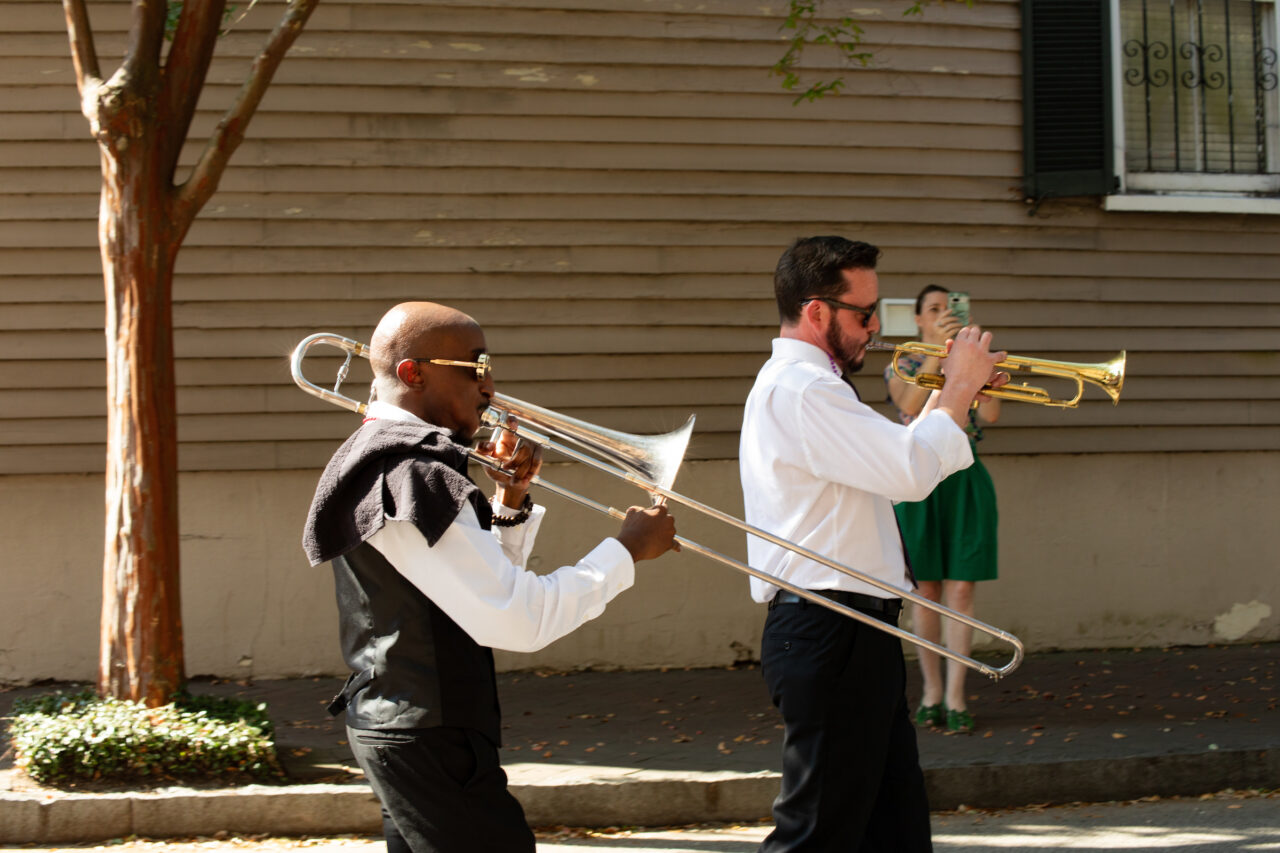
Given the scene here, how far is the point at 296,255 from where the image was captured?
716 cm

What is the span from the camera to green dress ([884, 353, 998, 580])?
5855 mm

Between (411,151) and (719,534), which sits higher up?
(411,151)

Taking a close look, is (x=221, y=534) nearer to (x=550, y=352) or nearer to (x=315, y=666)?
(x=315, y=666)

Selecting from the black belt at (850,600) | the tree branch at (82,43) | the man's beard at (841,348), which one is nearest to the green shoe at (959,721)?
the black belt at (850,600)

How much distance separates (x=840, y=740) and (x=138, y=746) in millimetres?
3214

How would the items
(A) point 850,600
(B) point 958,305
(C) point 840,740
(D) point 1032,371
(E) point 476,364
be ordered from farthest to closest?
(B) point 958,305 → (D) point 1032,371 → (A) point 850,600 → (C) point 840,740 → (E) point 476,364

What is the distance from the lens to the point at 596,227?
24.3ft

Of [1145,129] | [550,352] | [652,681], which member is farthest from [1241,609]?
[550,352]

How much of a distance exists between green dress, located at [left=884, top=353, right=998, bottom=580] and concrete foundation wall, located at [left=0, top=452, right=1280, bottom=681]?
5.47 feet

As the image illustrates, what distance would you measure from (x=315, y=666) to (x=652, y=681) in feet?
6.22

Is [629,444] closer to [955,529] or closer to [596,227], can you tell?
[955,529]

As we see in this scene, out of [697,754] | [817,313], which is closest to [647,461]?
[817,313]

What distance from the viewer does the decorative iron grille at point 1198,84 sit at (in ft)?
26.6

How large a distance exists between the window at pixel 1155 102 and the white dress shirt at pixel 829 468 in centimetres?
501
